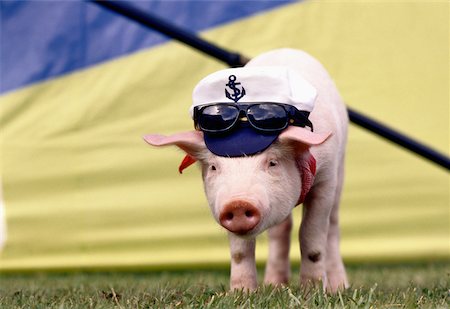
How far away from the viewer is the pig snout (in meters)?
1.65

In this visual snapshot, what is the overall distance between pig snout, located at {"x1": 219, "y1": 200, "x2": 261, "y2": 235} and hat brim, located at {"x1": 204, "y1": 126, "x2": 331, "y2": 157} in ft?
0.49

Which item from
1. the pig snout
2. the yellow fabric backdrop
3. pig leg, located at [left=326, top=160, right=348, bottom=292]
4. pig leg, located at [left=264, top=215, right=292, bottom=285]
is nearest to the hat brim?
the pig snout

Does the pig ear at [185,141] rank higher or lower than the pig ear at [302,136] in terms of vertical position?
lower

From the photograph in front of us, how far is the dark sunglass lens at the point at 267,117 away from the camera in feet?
5.84

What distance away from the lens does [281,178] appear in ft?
5.90

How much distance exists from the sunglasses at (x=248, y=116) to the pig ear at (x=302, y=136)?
17 mm

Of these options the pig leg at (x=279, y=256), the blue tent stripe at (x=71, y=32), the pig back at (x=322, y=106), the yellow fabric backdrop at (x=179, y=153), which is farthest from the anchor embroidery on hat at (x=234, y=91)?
the blue tent stripe at (x=71, y=32)

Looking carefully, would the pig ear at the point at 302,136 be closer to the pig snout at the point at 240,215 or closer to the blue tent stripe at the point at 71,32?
the pig snout at the point at 240,215

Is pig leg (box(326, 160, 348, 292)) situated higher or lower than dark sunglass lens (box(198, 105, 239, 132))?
lower

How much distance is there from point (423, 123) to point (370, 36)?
0.43 meters

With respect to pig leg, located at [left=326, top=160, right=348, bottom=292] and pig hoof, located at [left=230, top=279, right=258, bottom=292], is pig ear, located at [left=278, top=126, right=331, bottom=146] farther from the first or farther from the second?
pig leg, located at [left=326, top=160, right=348, bottom=292]

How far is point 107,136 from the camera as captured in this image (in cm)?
378

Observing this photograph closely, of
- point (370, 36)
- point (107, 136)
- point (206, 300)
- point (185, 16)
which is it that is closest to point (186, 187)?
point (107, 136)

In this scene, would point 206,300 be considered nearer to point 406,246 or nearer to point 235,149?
point 235,149
